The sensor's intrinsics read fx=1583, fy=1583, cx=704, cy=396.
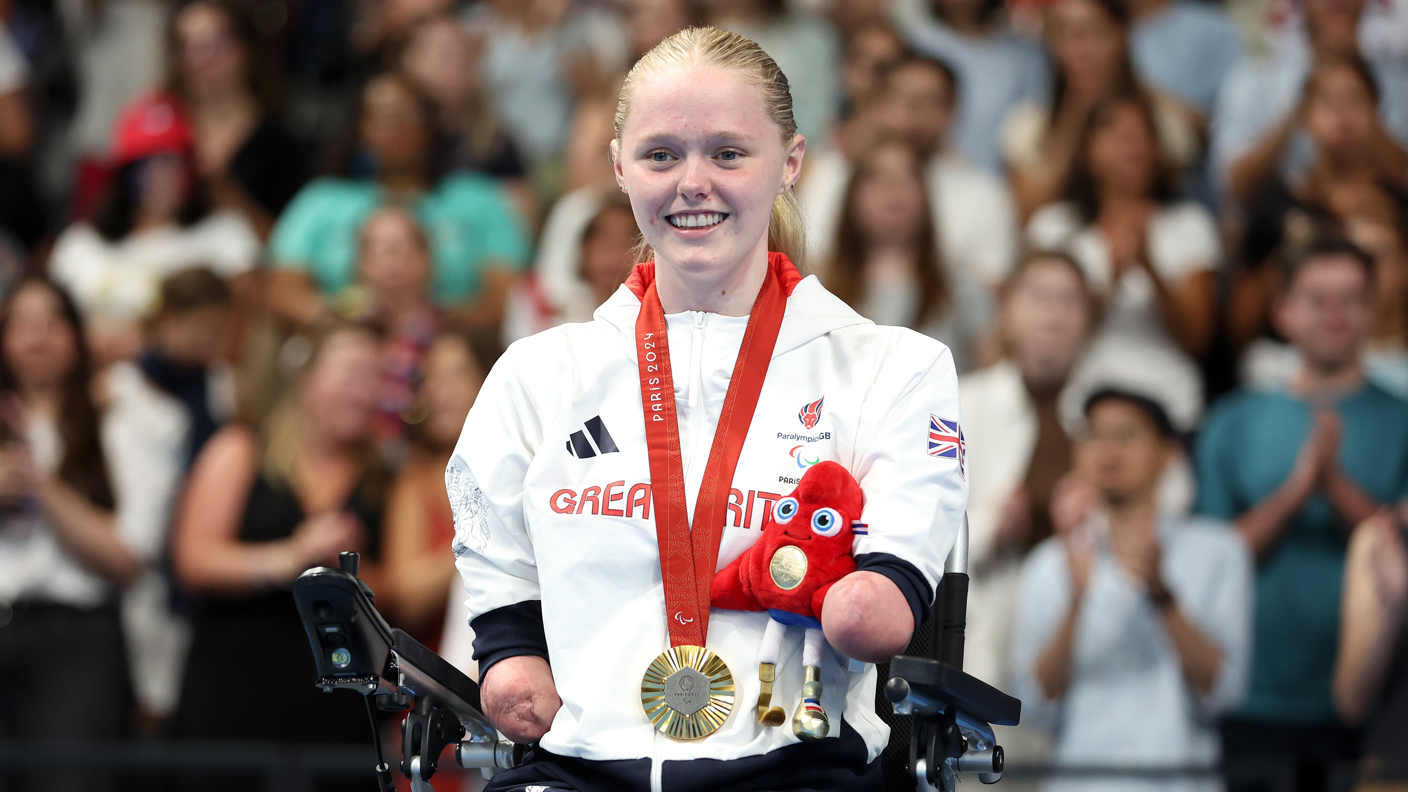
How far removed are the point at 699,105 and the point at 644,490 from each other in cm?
71

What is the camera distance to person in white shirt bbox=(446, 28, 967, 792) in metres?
2.75

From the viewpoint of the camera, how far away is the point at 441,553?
6.20m

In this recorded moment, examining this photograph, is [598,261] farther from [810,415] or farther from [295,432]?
[810,415]

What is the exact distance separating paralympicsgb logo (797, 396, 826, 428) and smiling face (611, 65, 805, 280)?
12.3 inches

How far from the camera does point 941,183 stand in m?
7.18

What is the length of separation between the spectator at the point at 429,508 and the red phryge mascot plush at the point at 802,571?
136 inches

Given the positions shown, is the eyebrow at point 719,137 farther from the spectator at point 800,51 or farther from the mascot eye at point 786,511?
the spectator at point 800,51

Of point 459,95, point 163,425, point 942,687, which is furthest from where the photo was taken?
point 459,95

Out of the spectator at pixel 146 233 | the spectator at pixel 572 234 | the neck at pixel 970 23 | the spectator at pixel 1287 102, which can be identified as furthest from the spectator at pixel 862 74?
the spectator at pixel 146 233

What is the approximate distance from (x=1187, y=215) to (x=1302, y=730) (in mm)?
2284

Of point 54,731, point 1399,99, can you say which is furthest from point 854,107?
point 54,731

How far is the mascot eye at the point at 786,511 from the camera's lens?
2.74 metres

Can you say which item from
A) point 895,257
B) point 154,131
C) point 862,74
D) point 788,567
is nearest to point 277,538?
point 895,257

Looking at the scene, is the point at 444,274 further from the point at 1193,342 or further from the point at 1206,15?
the point at 1206,15
